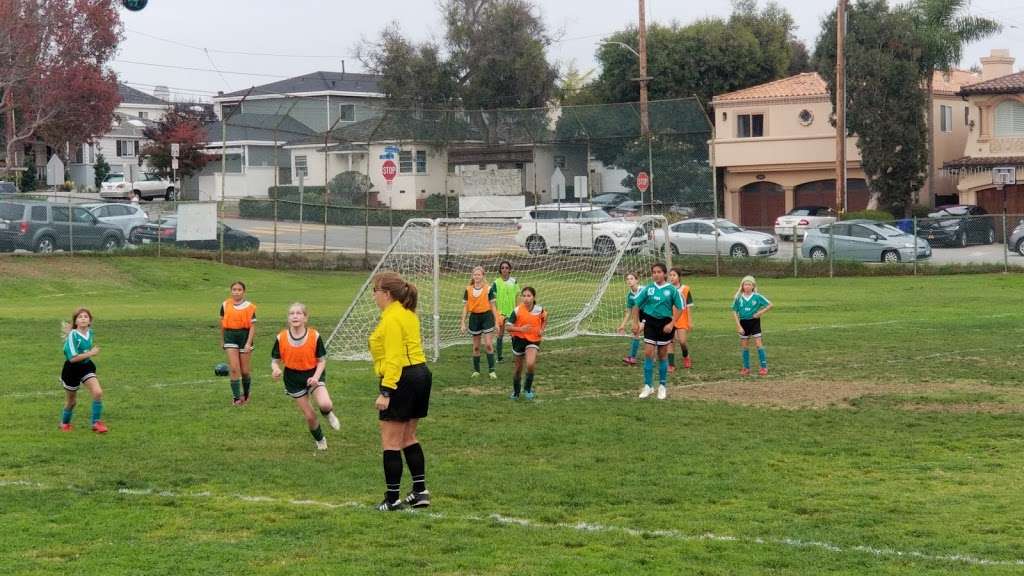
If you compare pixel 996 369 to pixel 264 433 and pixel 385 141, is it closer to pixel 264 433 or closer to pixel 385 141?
pixel 264 433

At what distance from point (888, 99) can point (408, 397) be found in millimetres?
54088

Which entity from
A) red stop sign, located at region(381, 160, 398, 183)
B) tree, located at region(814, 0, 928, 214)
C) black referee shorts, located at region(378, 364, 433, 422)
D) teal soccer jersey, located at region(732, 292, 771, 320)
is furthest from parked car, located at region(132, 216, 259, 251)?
black referee shorts, located at region(378, 364, 433, 422)

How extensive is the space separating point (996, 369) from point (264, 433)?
37.6 feet

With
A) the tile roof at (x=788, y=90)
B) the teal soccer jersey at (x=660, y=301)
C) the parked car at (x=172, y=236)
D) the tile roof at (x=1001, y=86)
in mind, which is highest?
the tile roof at (x=788, y=90)

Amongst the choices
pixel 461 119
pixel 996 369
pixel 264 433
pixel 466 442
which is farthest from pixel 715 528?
pixel 461 119

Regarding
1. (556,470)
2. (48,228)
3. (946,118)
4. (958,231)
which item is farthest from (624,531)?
(946,118)

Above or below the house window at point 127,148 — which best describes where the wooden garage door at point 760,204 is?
below

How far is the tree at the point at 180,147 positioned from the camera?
3091 inches

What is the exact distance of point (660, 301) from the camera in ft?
54.4

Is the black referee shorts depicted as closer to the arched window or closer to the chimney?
the arched window

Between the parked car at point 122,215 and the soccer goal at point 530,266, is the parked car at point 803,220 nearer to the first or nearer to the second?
the soccer goal at point 530,266

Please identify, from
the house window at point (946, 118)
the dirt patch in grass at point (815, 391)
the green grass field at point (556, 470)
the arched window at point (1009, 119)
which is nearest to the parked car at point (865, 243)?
the arched window at point (1009, 119)

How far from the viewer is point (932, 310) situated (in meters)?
30.0

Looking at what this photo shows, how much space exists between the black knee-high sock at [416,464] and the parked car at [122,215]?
3737 cm
